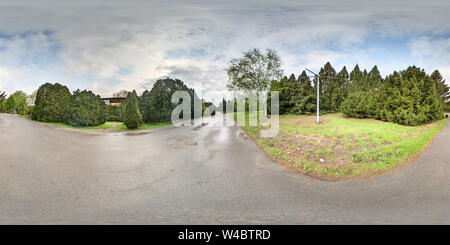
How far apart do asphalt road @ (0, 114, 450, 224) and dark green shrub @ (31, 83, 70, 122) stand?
24.9ft

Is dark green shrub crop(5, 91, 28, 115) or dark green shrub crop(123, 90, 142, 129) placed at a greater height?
dark green shrub crop(5, 91, 28, 115)

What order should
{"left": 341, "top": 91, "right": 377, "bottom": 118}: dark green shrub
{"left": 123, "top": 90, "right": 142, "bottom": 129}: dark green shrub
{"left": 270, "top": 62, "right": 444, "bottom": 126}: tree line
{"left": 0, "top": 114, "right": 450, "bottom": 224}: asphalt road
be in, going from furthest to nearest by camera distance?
{"left": 341, "top": 91, "right": 377, "bottom": 118}: dark green shrub → {"left": 270, "top": 62, "right": 444, "bottom": 126}: tree line → {"left": 123, "top": 90, "right": 142, "bottom": 129}: dark green shrub → {"left": 0, "top": 114, "right": 450, "bottom": 224}: asphalt road

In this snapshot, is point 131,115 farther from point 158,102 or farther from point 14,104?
point 14,104

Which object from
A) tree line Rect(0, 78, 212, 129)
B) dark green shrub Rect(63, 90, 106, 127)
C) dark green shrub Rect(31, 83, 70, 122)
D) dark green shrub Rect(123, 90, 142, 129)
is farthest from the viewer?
dark green shrub Rect(123, 90, 142, 129)

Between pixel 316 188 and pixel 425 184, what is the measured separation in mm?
2039

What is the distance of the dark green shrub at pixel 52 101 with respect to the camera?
10844 mm

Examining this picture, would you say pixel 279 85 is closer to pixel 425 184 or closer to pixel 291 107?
pixel 291 107

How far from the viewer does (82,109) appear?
9281mm

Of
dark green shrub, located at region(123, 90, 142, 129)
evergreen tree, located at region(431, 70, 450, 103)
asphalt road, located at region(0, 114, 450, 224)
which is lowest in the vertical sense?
asphalt road, located at region(0, 114, 450, 224)

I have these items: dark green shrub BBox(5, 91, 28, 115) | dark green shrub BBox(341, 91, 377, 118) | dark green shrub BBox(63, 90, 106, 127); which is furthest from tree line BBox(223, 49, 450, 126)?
dark green shrub BBox(5, 91, 28, 115)

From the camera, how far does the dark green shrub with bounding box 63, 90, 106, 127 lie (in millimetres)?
9219

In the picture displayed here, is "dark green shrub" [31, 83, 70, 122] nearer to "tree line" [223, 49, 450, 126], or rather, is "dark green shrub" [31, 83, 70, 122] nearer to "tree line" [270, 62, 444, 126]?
"tree line" [223, 49, 450, 126]

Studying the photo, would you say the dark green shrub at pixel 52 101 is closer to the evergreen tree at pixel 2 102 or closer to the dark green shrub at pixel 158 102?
the dark green shrub at pixel 158 102

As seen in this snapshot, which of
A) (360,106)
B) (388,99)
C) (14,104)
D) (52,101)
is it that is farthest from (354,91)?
(14,104)
